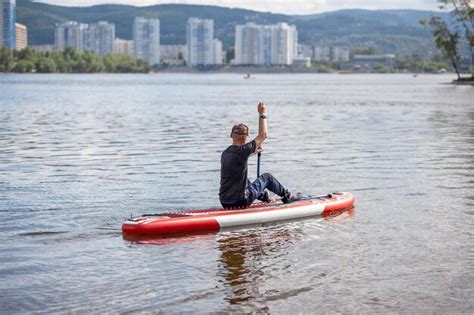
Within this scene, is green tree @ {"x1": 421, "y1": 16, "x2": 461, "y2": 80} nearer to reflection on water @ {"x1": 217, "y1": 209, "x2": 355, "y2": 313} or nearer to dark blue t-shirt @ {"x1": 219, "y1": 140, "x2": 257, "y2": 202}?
dark blue t-shirt @ {"x1": 219, "y1": 140, "x2": 257, "y2": 202}

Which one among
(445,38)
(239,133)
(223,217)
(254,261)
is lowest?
(254,261)

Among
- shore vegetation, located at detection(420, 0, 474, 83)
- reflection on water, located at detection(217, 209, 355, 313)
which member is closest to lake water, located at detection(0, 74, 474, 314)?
reflection on water, located at detection(217, 209, 355, 313)

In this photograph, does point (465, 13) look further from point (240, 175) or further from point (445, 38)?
point (240, 175)

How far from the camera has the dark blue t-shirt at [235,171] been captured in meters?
15.0

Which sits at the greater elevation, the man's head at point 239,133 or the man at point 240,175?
the man's head at point 239,133

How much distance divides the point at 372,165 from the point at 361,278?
13226 millimetres

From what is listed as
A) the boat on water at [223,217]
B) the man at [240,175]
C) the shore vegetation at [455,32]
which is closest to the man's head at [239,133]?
the man at [240,175]

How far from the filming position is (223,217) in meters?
14.8

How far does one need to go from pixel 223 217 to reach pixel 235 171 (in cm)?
82

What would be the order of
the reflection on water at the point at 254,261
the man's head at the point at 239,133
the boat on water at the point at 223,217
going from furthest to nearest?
1. the man's head at the point at 239,133
2. the boat on water at the point at 223,217
3. the reflection on water at the point at 254,261

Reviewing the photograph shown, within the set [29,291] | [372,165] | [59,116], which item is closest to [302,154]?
[372,165]

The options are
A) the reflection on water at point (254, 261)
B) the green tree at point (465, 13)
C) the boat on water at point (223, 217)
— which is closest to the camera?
the reflection on water at point (254, 261)

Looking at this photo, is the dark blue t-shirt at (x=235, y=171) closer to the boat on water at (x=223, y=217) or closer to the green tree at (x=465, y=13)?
the boat on water at (x=223, y=217)

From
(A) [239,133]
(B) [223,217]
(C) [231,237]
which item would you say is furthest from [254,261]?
(A) [239,133]
